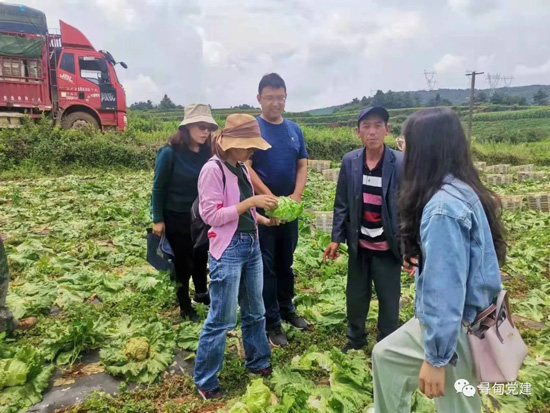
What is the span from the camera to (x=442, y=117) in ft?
5.57

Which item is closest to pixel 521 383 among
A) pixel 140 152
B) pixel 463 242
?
pixel 463 242

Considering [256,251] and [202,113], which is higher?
[202,113]

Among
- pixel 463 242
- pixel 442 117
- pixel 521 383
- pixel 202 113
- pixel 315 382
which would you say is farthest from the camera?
pixel 202 113

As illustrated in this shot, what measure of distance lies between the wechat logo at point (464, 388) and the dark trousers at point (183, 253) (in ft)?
8.00

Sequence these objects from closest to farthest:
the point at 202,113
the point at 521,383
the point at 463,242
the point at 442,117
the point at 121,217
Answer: the point at 463,242 < the point at 442,117 < the point at 521,383 < the point at 202,113 < the point at 121,217

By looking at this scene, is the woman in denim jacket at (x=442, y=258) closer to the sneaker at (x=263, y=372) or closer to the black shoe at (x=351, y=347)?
the sneaker at (x=263, y=372)

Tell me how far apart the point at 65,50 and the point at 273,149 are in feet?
49.6

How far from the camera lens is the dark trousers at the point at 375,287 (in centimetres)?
307

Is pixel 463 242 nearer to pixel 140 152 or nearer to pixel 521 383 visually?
pixel 521 383

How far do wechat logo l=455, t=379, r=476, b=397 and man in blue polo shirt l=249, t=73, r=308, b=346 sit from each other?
6.24 feet

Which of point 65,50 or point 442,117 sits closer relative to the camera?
point 442,117

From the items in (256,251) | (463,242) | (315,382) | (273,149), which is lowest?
(315,382)

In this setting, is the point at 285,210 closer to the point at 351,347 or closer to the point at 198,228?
the point at 198,228

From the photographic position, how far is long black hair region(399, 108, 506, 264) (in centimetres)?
168
